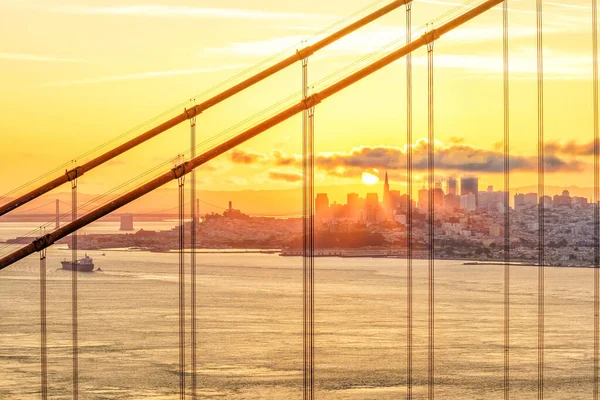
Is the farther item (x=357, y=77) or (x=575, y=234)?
(x=575, y=234)

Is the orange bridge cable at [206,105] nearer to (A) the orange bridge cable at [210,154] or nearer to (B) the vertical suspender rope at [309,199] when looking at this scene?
(B) the vertical suspender rope at [309,199]

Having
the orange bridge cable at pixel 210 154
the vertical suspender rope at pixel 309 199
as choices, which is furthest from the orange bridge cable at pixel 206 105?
the orange bridge cable at pixel 210 154

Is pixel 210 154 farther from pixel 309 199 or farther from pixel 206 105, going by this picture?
pixel 206 105

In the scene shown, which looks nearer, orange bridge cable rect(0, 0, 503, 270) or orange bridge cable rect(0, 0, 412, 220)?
orange bridge cable rect(0, 0, 503, 270)

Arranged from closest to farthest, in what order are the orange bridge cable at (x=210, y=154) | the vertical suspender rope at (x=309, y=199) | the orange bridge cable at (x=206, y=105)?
the orange bridge cable at (x=210, y=154) → the vertical suspender rope at (x=309, y=199) → the orange bridge cable at (x=206, y=105)

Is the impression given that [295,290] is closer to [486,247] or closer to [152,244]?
[486,247]

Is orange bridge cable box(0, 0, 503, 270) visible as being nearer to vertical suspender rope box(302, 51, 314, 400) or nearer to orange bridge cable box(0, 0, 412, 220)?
vertical suspender rope box(302, 51, 314, 400)

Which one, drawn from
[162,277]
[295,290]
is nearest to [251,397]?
[295,290]

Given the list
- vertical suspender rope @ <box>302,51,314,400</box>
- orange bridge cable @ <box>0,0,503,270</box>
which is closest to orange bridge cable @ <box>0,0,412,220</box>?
vertical suspender rope @ <box>302,51,314,400</box>
